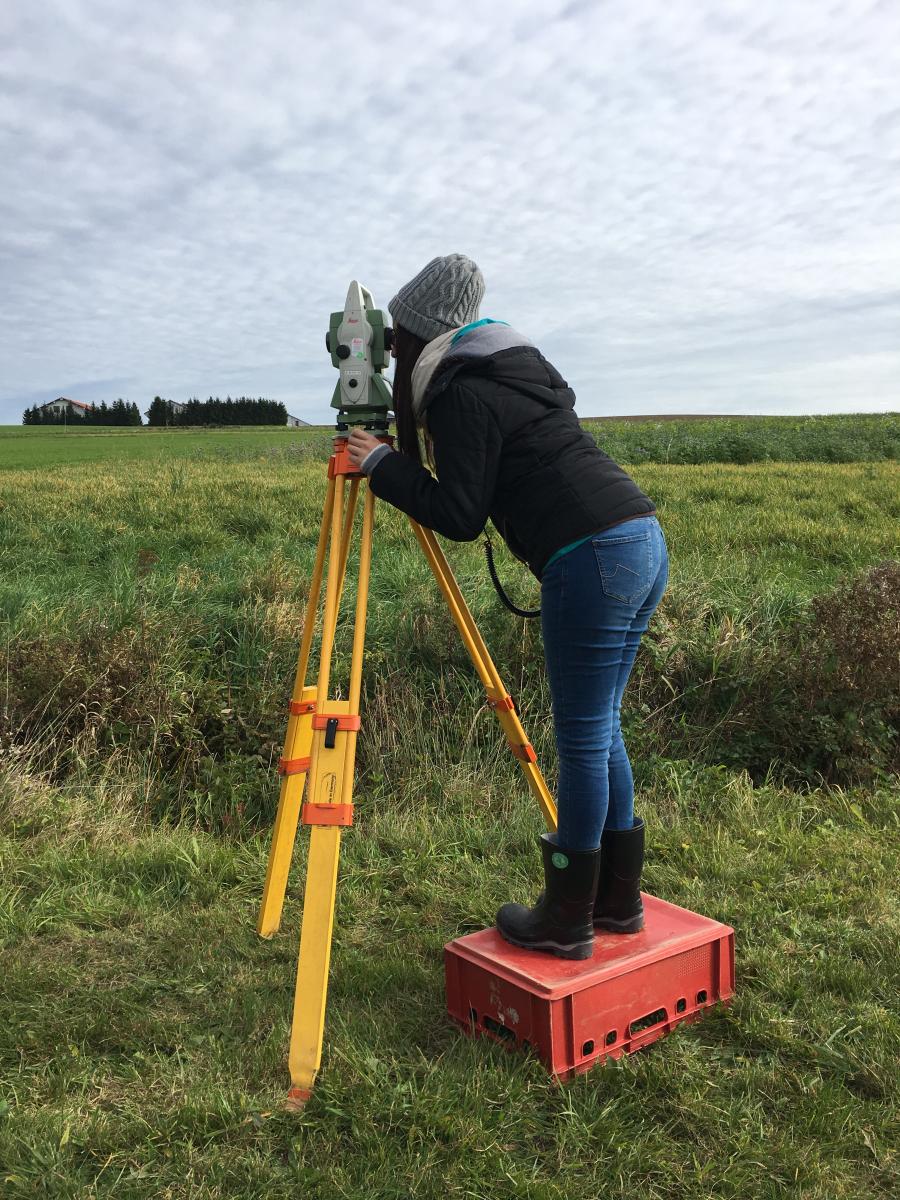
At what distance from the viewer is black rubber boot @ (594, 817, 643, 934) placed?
279 cm

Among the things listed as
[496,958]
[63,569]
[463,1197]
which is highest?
[63,569]

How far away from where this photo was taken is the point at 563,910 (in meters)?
2.65

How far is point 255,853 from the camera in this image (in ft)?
13.3

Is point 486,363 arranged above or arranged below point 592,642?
above

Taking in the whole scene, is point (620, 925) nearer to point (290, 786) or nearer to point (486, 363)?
point (290, 786)

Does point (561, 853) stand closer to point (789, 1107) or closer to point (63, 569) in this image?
point (789, 1107)

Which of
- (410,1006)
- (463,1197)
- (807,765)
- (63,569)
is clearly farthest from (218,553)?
(463,1197)

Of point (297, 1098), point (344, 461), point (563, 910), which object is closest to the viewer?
point (297, 1098)

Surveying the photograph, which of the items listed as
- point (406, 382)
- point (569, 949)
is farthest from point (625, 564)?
point (569, 949)

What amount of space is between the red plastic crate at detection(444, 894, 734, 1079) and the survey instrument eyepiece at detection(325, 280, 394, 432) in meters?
1.69

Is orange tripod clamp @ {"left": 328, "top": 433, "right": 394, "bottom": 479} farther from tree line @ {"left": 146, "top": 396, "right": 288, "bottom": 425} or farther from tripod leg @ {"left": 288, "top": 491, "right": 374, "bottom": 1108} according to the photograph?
tree line @ {"left": 146, "top": 396, "right": 288, "bottom": 425}

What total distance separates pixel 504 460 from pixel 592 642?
56 cm

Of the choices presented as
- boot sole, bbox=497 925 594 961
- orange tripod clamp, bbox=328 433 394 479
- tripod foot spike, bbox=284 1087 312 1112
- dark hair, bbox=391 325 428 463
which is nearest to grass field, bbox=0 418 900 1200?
tripod foot spike, bbox=284 1087 312 1112

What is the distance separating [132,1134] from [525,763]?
160 cm
